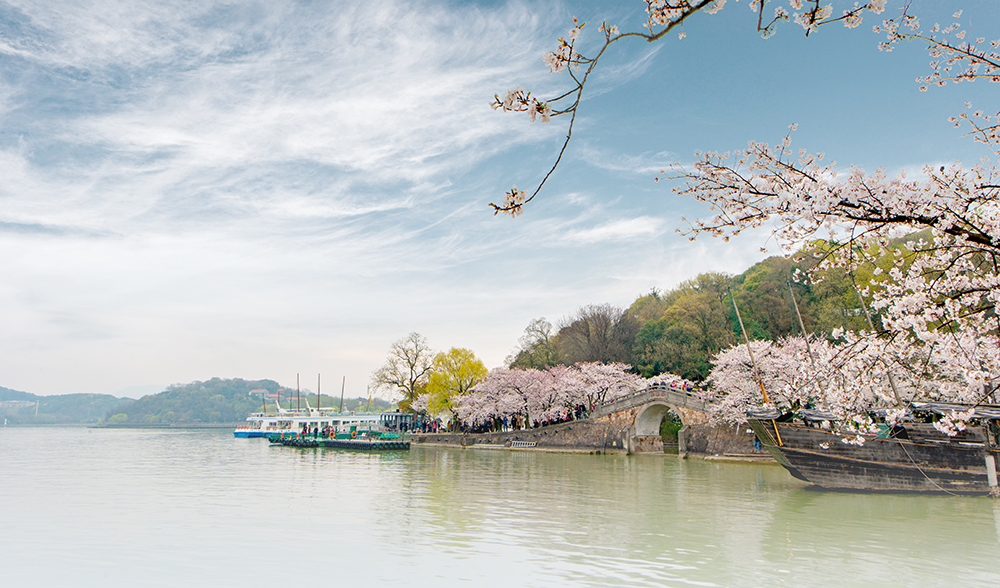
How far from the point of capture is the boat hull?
1535cm

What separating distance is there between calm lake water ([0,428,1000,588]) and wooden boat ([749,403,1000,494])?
633 millimetres

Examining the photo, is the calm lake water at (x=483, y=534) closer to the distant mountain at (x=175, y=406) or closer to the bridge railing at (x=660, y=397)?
the bridge railing at (x=660, y=397)

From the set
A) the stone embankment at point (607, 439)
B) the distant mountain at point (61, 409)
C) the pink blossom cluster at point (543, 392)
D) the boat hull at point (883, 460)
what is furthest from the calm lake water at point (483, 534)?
the distant mountain at point (61, 409)

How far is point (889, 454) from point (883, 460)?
9.2 inches

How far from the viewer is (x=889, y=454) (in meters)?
15.9

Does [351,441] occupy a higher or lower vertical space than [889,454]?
lower

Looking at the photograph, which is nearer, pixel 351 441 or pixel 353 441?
pixel 351 441

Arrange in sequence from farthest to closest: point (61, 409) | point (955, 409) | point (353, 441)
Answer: point (61, 409) < point (353, 441) < point (955, 409)

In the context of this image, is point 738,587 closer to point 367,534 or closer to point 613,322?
point 367,534

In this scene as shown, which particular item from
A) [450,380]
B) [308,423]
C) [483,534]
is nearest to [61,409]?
[308,423]

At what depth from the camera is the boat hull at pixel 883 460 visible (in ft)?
50.4

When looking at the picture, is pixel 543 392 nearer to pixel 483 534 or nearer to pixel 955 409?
pixel 955 409

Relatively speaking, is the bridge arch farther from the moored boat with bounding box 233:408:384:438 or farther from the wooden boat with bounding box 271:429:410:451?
the moored boat with bounding box 233:408:384:438

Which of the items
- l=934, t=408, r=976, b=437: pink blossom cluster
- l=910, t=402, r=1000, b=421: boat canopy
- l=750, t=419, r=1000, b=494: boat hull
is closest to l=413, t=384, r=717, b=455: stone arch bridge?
l=750, t=419, r=1000, b=494: boat hull
